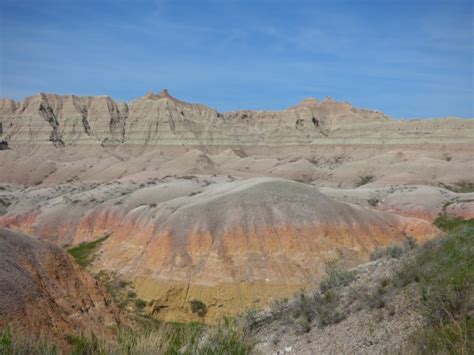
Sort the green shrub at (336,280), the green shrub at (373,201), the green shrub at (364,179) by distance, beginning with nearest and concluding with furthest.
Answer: the green shrub at (336,280) → the green shrub at (373,201) → the green shrub at (364,179)

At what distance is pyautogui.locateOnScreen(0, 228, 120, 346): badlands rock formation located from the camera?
1159 cm

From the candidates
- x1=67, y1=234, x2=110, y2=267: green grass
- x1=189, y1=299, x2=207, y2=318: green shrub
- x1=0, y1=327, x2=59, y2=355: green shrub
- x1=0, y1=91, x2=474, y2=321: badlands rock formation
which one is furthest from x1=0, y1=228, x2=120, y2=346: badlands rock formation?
x1=67, y1=234, x2=110, y2=267: green grass

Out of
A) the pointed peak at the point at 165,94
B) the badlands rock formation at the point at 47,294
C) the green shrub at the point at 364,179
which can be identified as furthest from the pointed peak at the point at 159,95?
the badlands rock formation at the point at 47,294

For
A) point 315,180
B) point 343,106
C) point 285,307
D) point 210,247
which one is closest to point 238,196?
point 210,247

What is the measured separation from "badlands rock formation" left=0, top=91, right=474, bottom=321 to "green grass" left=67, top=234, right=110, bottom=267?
3.16ft

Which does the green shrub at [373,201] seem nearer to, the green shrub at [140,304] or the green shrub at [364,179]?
the green shrub at [364,179]

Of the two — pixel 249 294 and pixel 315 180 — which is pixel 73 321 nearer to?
pixel 249 294

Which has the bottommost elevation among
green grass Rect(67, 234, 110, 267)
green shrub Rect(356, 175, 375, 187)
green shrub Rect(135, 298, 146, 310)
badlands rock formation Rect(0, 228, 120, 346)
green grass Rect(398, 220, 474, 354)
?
green shrub Rect(135, 298, 146, 310)

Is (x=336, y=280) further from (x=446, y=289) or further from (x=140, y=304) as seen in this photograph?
(x=140, y=304)

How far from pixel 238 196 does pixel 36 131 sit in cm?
Result: 11458

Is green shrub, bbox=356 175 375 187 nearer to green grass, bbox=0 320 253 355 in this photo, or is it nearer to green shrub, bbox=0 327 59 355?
green grass, bbox=0 320 253 355

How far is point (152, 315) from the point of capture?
98.3 ft

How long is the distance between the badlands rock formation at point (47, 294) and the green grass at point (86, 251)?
2090 cm

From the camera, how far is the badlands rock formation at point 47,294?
11591mm
